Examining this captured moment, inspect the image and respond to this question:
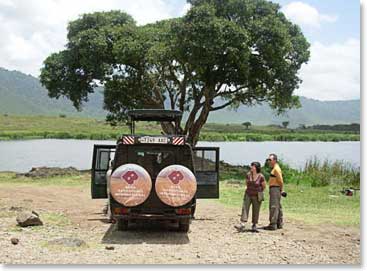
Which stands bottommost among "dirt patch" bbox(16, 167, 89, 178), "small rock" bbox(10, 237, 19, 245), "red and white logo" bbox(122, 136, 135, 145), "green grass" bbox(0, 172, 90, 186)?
"green grass" bbox(0, 172, 90, 186)

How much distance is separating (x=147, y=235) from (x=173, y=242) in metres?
0.70

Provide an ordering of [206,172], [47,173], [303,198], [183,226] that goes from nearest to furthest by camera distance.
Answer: [183,226] → [206,172] → [303,198] → [47,173]

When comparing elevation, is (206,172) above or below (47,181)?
above

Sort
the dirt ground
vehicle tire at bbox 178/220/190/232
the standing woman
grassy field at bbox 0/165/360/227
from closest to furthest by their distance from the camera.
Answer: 1. the dirt ground
2. vehicle tire at bbox 178/220/190/232
3. the standing woman
4. grassy field at bbox 0/165/360/227

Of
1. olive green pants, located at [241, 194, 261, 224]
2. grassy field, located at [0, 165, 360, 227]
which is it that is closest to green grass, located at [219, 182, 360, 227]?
grassy field, located at [0, 165, 360, 227]

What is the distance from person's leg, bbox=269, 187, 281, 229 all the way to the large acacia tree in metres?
11.1

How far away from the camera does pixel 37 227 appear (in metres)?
10.6

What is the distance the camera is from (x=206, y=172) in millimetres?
11492

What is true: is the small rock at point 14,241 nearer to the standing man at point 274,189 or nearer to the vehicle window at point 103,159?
the vehicle window at point 103,159

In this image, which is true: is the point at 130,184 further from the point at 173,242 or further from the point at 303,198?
the point at 303,198

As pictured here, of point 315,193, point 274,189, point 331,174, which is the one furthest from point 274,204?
point 331,174

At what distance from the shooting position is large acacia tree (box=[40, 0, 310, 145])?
71.9 ft

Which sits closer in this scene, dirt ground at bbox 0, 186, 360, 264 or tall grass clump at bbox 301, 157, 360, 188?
dirt ground at bbox 0, 186, 360, 264

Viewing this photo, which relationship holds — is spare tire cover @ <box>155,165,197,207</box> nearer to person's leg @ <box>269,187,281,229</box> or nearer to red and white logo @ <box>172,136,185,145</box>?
red and white logo @ <box>172,136,185,145</box>
